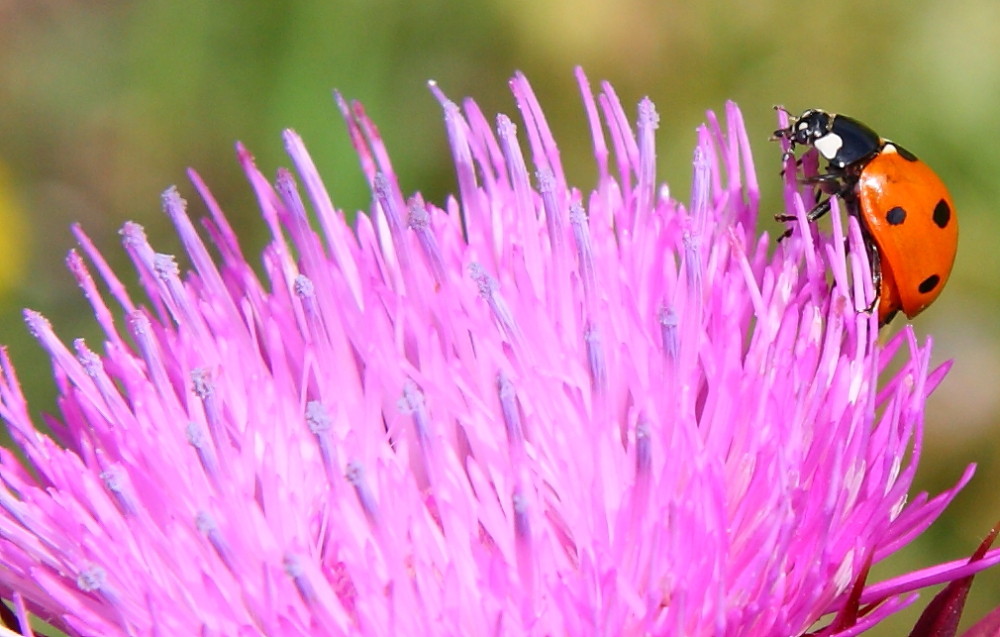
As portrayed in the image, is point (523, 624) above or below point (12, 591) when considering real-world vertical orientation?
below

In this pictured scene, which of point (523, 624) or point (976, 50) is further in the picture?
point (976, 50)

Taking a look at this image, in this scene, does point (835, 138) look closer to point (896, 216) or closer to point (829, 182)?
point (829, 182)

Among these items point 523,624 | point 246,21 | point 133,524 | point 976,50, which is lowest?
point 523,624

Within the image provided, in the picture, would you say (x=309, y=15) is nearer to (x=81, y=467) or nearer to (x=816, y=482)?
(x=81, y=467)

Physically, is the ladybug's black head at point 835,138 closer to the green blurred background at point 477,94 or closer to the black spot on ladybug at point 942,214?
the black spot on ladybug at point 942,214

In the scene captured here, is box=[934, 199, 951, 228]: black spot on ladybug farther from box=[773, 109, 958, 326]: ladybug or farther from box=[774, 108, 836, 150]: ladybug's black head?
box=[774, 108, 836, 150]: ladybug's black head

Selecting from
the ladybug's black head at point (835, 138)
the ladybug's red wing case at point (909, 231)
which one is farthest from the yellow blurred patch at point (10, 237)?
the ladybug's red wing case at point (909, 231)

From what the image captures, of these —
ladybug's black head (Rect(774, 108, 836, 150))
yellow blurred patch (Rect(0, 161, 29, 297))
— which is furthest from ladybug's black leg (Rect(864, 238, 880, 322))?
yellow blurred patch (Rect(0, 161, 29, 297))

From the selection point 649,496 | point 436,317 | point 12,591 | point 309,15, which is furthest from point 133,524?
point 309,15
